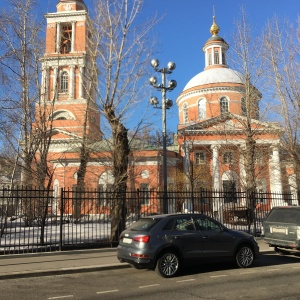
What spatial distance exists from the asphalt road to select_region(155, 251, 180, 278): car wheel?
20 cm

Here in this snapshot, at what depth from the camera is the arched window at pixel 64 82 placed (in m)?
45.4

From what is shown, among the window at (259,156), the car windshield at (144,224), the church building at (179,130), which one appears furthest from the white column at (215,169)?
the car windshield at (144,224)

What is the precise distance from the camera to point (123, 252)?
28.8ft

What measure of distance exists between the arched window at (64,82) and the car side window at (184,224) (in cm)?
3979

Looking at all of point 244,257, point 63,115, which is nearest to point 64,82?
point 63,115

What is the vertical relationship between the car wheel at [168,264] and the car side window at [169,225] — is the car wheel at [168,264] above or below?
below

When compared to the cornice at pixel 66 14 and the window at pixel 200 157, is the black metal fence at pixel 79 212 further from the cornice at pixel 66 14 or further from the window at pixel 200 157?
the cornice at pixel 66 14

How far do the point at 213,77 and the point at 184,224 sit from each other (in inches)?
1655

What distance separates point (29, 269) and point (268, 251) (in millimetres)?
8262

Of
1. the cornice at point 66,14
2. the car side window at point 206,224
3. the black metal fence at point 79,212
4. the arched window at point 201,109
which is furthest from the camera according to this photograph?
the arched window at point 201,109

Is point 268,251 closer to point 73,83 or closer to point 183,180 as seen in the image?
point 183,180

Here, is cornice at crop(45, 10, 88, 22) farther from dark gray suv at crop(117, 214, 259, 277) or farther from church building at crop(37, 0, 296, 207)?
dark gray suv at crop(117, 214, 259, 277)

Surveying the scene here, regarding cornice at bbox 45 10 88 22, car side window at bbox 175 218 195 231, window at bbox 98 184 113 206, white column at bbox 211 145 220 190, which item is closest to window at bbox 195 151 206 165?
white column at bbox 211 145 220 190

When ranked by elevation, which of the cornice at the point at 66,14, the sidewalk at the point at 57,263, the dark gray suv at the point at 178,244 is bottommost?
the sidewalk at the point at 57,263
